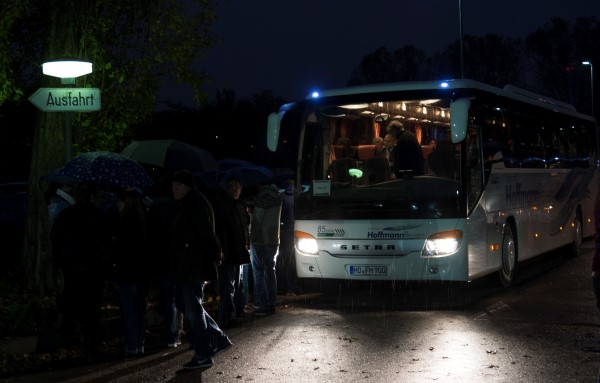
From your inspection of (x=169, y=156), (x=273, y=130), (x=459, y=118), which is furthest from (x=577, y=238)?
(x=169, y=156)

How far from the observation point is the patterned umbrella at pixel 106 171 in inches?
393

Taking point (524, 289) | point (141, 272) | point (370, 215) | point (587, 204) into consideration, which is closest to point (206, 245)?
point (141, 272)

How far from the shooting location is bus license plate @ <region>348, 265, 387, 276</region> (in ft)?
43.2

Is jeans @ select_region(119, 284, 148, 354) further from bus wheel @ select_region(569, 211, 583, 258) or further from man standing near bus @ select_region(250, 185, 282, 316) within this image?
bus wheel @ select_region(569, 211, 583, 258)

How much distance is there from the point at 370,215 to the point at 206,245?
4873 millimetres

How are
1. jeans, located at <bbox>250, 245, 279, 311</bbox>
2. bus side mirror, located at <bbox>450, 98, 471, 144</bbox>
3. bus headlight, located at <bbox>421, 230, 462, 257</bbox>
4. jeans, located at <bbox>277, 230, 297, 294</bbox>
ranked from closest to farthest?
bus side mirror, located at <bbox>450, 98, 471, 144</bbox> < jeans, located at <bbox>250, 245, 279, 311</bbox> < bus headlight, located at <bbox>421, 230, 462, 257</bbox> < jeans, located at <bbox>277, 230, 297, 294</bbox>

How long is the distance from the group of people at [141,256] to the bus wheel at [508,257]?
5543mm

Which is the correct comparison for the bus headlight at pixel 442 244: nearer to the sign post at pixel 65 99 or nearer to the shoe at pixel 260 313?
the shoe at pixel 260 313

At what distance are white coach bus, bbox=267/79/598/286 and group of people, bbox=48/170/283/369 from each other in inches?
111

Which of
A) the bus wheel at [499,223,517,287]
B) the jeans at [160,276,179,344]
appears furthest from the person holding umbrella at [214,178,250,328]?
the bus wheel at [499,223,517,287]

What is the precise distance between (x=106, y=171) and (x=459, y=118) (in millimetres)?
4720

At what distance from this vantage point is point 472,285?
15.4m

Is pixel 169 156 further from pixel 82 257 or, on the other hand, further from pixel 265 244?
pixel 82 257

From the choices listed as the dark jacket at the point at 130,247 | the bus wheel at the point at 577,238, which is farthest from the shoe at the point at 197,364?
the bus wheel at the point at 577,238
